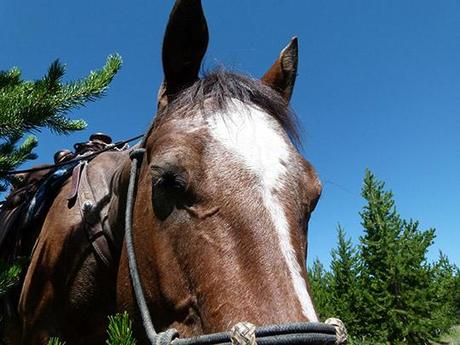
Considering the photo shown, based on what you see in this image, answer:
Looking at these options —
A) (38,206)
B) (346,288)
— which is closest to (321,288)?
(346,288)

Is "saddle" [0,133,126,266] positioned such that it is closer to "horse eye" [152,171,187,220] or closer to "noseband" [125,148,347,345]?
"horse eye" [152,171,187,220]

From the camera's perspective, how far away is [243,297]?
144 centimetres

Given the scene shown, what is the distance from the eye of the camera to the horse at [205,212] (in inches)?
58.8

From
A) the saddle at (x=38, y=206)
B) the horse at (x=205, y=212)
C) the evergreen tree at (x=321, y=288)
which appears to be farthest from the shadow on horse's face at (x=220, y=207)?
the evergreen tree at (x=321, y=288)

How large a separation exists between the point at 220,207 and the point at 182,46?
1.17m

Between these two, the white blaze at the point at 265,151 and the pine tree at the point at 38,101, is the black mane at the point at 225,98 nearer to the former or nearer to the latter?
the white blaze at the point at 265,151

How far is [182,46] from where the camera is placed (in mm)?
2375

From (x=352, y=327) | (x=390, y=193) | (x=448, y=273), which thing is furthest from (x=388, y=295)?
(x=390, y=193)

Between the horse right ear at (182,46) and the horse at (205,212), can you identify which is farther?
the horse right ear at (182,46)

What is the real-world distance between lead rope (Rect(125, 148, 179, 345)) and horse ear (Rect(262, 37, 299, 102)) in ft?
3.74

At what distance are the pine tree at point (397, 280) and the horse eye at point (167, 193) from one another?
96.6 feet

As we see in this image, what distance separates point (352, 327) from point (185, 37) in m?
30.6

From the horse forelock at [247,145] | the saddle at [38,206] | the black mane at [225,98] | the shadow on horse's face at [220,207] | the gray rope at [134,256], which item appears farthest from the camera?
the saddle at [38,206]

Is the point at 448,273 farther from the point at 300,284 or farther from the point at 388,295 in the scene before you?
the point at 300,284
